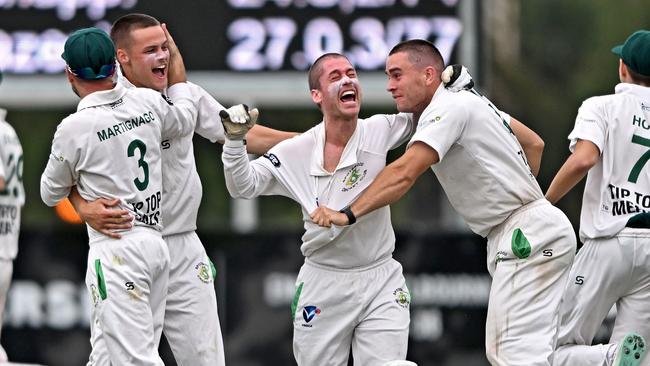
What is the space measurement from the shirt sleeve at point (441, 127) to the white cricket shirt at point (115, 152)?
57.6 inches

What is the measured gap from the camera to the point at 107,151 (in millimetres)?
9602

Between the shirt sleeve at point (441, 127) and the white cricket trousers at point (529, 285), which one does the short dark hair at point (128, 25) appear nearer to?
the shirt sleeve at point (441, 127)

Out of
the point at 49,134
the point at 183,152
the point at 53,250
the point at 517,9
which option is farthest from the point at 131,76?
the point at 517,9

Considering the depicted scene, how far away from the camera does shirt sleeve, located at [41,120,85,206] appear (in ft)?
31.3

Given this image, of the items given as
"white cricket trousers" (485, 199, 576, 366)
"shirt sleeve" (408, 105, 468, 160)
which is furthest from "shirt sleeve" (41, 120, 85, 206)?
"white cricket trousers" (485, 199, 576, 366)

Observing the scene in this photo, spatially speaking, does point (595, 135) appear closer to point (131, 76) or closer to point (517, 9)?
point (131, 76)

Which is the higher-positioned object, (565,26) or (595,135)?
(595,135)

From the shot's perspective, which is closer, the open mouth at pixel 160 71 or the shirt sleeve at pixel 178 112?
the shirt sleeve at pixel 178 112

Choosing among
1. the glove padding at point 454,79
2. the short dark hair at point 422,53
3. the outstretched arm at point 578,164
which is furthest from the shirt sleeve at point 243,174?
the outstretched arm at point 578,164

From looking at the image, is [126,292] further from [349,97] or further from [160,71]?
[349,97]

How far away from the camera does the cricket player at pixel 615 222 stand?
10.6 meters

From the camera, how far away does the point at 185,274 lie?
10.2 meters

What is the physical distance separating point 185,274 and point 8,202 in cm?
287

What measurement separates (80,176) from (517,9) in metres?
18.9
